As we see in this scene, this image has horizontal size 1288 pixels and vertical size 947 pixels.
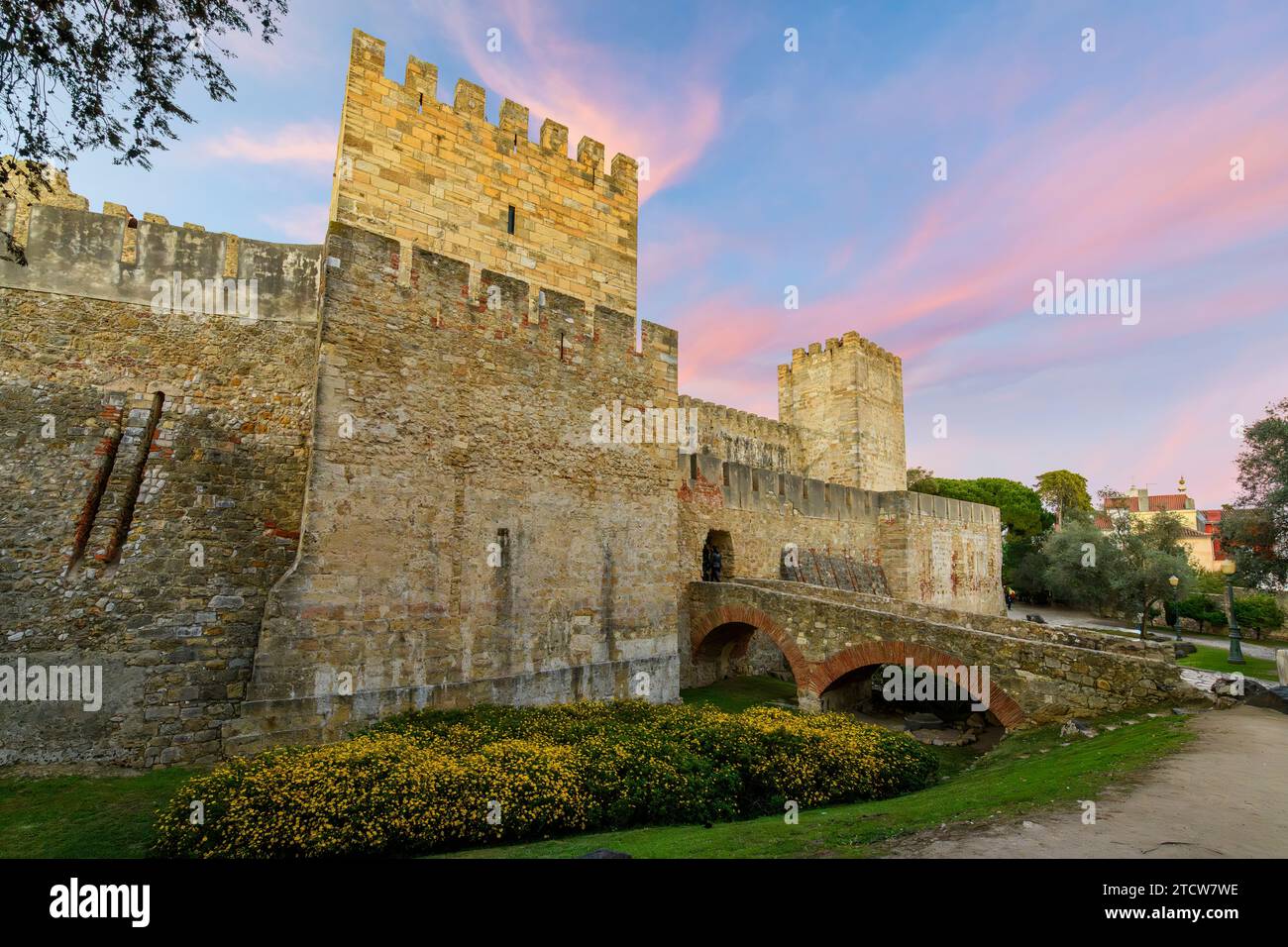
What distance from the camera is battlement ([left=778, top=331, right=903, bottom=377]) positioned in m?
31.4

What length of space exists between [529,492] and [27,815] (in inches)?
308

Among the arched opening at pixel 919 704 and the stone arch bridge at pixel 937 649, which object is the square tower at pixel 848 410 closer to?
the stone arch bridge at pixel 937 649

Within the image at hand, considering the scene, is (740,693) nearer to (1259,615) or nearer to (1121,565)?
(1121,565)

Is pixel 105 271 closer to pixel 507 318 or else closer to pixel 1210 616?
pixel 507 318

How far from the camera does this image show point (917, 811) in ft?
21.2

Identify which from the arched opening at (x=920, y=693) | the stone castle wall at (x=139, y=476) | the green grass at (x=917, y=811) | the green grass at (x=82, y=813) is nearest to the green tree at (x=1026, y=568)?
the arched opening at (x=920, y=693)

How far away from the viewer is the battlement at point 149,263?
29.8ft

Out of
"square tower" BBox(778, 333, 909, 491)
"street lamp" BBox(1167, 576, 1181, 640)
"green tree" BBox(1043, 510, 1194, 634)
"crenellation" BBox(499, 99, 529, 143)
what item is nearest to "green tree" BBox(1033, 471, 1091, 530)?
"green tree" BBox(1043, 510, 1194, 634)

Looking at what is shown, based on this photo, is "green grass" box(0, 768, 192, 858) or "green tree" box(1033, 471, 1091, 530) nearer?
"green grass" box(0, 768, 192, 858)

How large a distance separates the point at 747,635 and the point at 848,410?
17.6m

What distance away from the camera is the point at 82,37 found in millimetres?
5801

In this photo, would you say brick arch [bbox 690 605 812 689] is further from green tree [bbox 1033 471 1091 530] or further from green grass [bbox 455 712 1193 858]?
green tree [bbox 1033 471 1091 530]

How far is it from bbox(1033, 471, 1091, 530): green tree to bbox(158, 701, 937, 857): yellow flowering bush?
57428 millimetres
